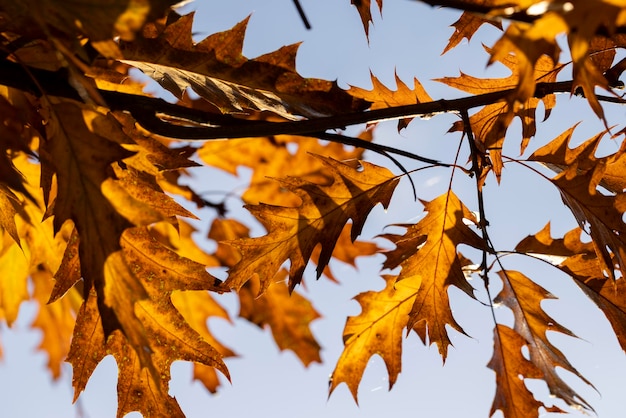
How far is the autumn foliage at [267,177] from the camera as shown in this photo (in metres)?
0.68

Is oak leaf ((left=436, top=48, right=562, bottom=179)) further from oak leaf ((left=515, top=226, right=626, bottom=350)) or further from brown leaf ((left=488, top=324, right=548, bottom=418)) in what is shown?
brown leaf ((left=488, top=324, right=548, bottom=418))

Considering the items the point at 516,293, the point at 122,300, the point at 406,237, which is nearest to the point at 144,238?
the point at 122,300

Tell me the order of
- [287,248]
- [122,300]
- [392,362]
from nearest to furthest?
[122,300], [287,248], [392,362]

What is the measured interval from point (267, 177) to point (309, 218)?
0.38 ft

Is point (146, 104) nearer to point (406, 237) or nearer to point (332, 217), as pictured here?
point (332, 217)

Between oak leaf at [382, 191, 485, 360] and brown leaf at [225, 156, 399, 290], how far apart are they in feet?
0.35

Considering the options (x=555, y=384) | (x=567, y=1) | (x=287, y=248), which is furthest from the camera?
(x=555, y=384)

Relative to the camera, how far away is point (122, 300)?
0.77 metres

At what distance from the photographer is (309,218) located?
1.05 m

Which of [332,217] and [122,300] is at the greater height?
[332,217]

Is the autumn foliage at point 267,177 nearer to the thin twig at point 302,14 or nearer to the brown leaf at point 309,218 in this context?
the brown leaf at point 309,218

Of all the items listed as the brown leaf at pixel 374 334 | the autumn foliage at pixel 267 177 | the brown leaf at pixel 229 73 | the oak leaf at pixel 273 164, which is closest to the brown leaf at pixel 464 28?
the autumn foliage at pixel 267 177

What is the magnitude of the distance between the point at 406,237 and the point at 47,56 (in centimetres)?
62

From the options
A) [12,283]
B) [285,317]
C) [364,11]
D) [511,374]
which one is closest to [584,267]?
[511,374]
